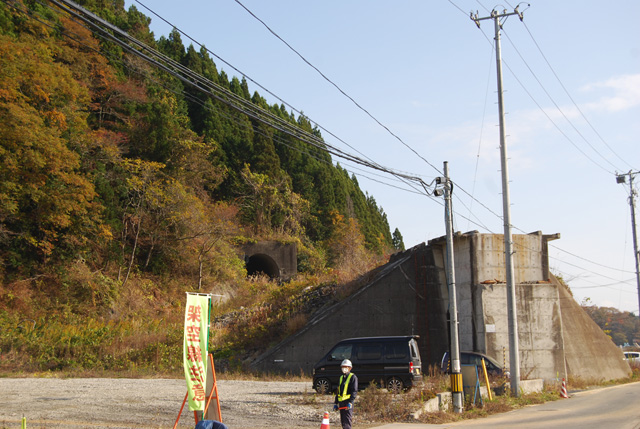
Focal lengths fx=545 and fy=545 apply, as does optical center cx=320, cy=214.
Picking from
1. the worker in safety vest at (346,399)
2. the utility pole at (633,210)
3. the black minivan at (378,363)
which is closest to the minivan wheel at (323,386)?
the black minivan at (378,363)

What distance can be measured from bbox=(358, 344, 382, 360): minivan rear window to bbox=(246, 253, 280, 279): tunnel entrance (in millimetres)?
25767

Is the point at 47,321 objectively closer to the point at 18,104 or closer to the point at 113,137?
the point at 18,104

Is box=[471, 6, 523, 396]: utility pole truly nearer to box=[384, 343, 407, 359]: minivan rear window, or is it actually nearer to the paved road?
the paved road

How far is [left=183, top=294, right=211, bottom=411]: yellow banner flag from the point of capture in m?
8.88

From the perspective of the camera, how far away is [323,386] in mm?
17250

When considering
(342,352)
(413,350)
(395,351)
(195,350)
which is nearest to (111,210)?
(342,352)

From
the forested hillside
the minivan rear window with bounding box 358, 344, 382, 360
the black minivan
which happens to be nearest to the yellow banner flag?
the forested hillside

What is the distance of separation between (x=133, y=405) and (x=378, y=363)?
7.32m

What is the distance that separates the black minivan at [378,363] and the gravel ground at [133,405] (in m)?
1.00

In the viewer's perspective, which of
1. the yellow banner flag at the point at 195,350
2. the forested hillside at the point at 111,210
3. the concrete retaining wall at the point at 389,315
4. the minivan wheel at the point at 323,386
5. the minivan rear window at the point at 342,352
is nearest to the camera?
the yellow banner flag at the point at 195,350

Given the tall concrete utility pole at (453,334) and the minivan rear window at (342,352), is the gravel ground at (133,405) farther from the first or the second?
the tall concrete utility pole at (453,334)

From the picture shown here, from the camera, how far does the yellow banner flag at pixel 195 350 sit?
350 inches

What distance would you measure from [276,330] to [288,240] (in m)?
16.6

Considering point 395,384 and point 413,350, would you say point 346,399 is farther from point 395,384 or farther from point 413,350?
point 413,350
